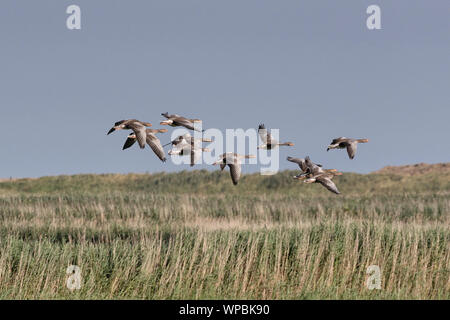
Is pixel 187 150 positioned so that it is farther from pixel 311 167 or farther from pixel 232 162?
pixel 311 167

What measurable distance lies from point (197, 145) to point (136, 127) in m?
0.74

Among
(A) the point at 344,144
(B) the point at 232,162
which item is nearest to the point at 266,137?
(B) the point at 232,162

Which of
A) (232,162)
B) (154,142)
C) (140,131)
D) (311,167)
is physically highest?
(140,131)

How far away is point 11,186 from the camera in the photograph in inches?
1734

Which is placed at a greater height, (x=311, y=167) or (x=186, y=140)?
(x=186, y=140)

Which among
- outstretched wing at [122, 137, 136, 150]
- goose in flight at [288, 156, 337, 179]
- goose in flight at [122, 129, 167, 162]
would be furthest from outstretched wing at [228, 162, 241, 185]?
outstretched wing at [122, 137, 136, 150]

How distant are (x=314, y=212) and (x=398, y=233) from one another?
10806 millimetres

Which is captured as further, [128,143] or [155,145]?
[128,143]

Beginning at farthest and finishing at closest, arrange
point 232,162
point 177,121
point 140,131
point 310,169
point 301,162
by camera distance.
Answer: point 301,162
point 310,169
point 232,162
point 177,121
point 140,131

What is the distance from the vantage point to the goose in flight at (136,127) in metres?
6.10

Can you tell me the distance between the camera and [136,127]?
20.7 feet
